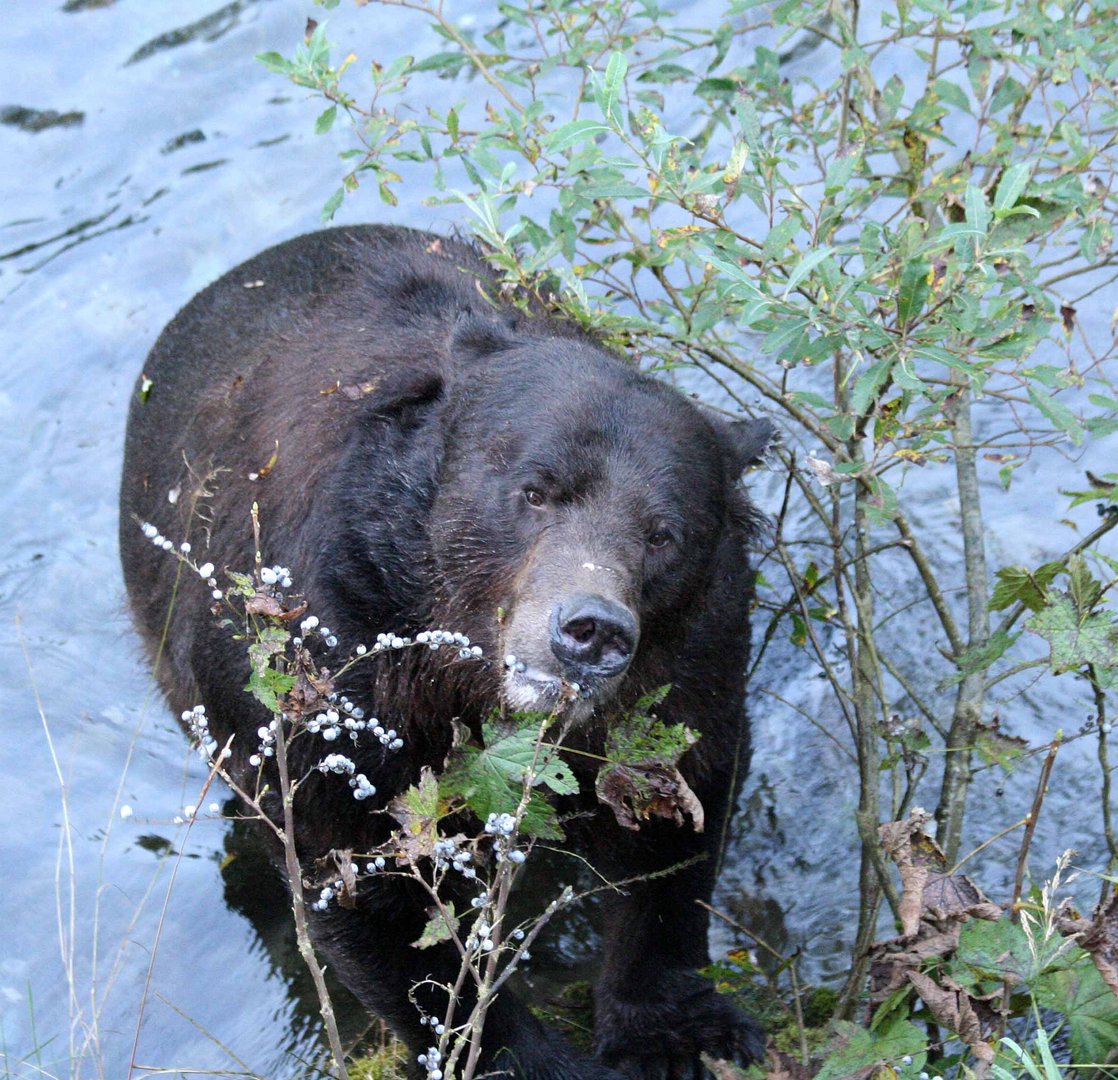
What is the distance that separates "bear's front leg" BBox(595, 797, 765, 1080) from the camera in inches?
191

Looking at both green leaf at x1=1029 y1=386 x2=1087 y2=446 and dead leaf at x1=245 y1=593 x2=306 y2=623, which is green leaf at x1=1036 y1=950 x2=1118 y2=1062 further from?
dead leaf at x1=245 y1=593 x2=306 y2=623

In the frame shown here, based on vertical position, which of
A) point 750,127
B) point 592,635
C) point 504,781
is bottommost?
point 504,781

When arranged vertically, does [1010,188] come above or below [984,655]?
above

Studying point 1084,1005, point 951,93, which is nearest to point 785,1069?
point 1084,1005

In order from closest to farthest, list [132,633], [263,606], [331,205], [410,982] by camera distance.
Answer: [263,606] → [410,982] → [331,205] → [132,633]

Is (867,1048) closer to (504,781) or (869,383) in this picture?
(504,781)

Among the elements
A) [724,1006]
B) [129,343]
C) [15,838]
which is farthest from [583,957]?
[129,343]

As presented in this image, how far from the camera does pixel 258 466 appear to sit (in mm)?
4770

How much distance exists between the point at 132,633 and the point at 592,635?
409 cm

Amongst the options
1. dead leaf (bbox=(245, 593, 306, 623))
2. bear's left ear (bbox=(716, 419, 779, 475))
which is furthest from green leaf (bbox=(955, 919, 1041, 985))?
dead leaf (bbox=(245, 593, 306, 623))

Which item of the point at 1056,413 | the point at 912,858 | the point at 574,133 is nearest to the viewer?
the point at 912,858

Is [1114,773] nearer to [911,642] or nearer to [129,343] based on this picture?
[911,642]

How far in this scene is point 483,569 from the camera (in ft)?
13.6

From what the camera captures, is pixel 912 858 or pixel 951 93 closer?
pixel 912 858
